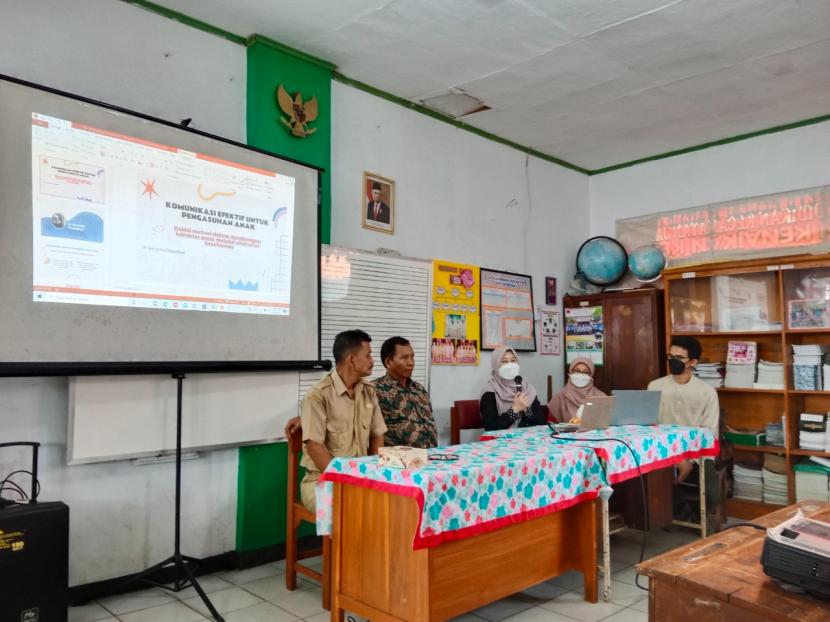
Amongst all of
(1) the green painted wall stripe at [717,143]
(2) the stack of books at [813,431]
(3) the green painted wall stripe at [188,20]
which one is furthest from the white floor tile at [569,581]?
(1) the green painted wall stripe at [717,143]

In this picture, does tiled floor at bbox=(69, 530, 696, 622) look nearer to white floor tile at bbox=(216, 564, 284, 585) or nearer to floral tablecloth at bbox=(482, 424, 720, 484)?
white floor tile at bbox=(216, 564, 284, 585)

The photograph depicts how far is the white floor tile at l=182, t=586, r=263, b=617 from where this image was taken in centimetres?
275

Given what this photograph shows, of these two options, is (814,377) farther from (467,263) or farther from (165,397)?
(165,397)

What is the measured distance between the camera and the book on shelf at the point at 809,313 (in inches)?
169

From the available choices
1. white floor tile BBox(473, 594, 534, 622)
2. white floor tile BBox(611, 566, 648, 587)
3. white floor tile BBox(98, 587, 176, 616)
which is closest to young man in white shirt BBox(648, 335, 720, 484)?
white floor tile BBox(611, 566, 648, 587)

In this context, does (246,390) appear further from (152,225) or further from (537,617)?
(537,617)

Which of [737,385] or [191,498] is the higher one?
[737,385]

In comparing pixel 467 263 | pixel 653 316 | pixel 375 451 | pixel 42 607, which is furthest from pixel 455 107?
pixel 42 607

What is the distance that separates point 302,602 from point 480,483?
1.20 meters

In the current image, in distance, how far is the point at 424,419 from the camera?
3.54 m

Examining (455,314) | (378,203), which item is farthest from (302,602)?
(378,203)

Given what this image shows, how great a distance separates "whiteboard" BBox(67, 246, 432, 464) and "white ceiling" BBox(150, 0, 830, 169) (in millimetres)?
1257

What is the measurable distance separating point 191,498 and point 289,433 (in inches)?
28.0

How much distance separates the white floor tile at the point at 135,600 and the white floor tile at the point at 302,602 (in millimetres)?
512
